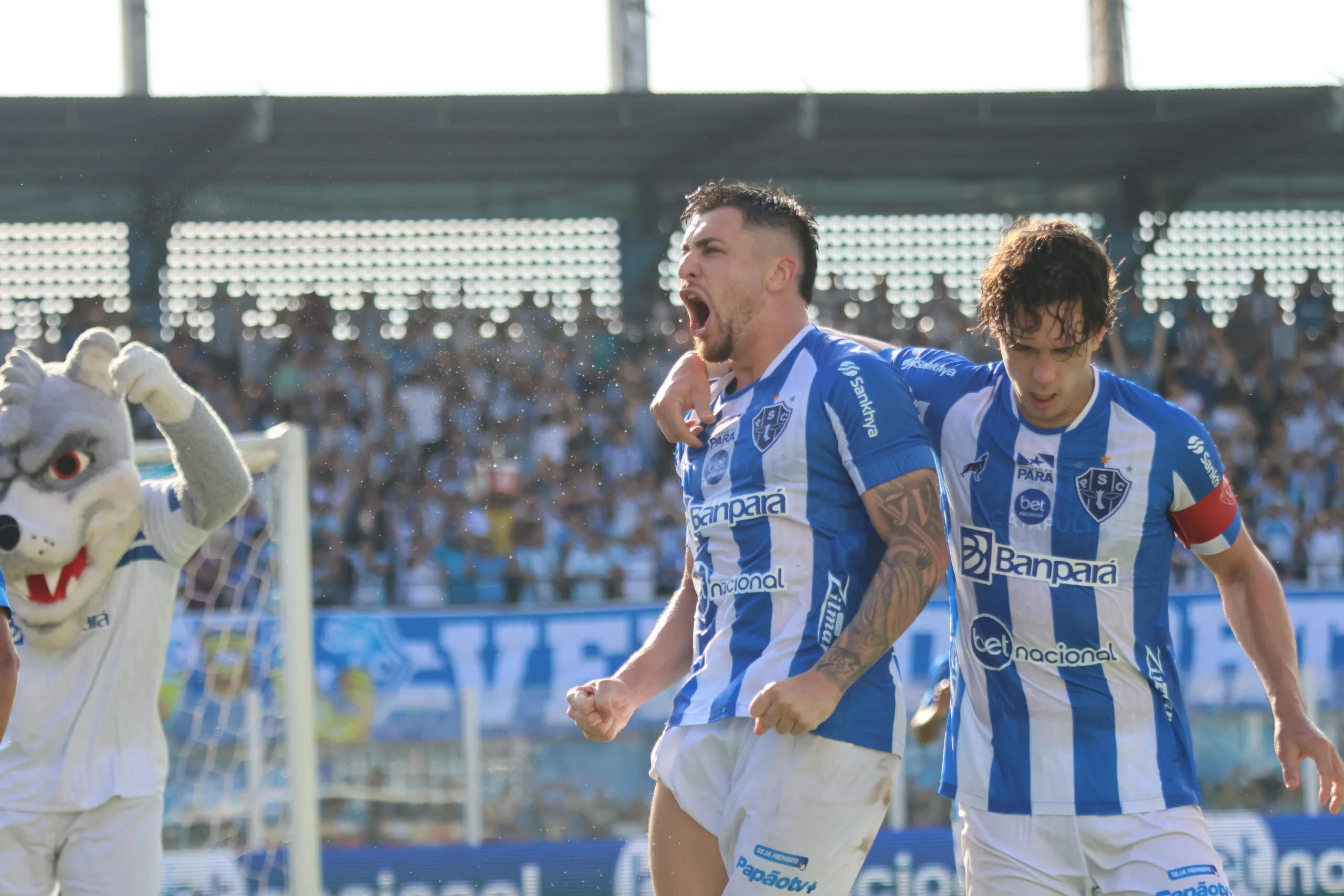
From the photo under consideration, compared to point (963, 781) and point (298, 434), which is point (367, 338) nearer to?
point (298, 434)

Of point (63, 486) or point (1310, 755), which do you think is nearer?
point (1310, 755)

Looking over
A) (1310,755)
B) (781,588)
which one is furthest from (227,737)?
(1310,755)

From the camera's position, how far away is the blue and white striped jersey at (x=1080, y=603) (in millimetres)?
3014

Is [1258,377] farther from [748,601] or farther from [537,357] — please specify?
[748,601]

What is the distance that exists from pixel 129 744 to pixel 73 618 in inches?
15.6

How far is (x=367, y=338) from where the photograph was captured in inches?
541

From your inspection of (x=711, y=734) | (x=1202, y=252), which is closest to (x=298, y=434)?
(x=711, y=734)

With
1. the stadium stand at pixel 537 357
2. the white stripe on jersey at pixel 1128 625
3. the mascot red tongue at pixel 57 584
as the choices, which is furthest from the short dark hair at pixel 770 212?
the stadium stand at pixel 537 357

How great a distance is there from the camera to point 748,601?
303cm

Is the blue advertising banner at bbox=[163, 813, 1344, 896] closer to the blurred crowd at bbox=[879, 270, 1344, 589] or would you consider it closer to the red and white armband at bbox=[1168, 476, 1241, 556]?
the blurred crowd at bbox=[879, 270, 1344, 589]

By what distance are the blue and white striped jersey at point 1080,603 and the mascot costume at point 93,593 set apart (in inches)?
92.2

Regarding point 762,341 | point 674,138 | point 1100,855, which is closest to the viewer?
point 1100,855

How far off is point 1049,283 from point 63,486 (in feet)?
9.88

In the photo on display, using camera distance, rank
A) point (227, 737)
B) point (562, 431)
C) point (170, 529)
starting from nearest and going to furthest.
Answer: point (170, 529), point (227, 737), point (562, 431)
